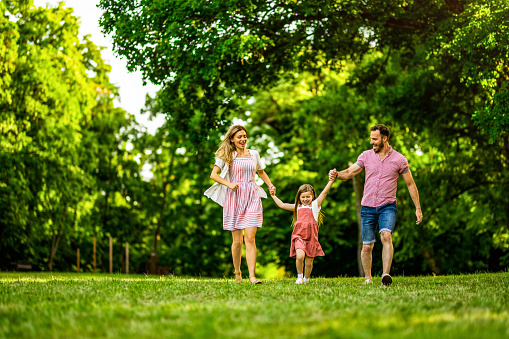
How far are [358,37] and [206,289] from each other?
42.1ft

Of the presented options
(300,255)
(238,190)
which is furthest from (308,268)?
(238,190)

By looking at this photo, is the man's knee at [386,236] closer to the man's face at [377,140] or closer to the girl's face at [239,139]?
the man's face at [377,140]

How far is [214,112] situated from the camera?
18.4 metres

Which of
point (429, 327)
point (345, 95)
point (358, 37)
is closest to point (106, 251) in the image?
point (345, 95)

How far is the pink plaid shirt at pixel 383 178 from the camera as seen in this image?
9.28 meters

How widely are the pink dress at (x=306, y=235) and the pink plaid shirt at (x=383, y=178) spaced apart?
3.57ft

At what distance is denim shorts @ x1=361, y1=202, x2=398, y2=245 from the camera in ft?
30.1

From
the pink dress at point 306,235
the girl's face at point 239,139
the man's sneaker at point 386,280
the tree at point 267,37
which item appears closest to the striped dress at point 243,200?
the girl's face at point 239,139

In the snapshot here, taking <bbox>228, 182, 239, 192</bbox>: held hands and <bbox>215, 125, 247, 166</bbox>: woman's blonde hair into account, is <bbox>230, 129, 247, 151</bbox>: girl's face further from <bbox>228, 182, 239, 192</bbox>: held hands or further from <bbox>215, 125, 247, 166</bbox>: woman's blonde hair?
<bbox>228, 182, 239, 192</bbox>: held hands

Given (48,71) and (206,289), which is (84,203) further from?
(206,289)

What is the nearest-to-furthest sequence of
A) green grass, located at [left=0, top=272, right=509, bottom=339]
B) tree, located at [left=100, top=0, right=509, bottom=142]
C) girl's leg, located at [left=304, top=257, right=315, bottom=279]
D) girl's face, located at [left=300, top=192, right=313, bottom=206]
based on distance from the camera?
green grass, located at [left=0, top=272, right=509, bottom=339]
girl's leg, located at [left=304, top=257, right=315, bottom=279]
girl's face, located at [left=300, top=192, right=313, bottom=206]
tree, located at [left=100, top=0, right=509, bottom=142]

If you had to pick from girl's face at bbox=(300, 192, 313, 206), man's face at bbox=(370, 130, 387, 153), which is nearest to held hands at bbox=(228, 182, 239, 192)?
girl's face at bbox=(300, 192, 313, 206)

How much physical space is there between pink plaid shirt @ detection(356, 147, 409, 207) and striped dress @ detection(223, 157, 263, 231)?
1710 mm

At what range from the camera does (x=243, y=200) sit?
31.8 ft
